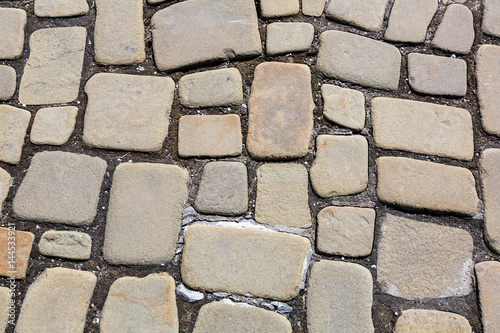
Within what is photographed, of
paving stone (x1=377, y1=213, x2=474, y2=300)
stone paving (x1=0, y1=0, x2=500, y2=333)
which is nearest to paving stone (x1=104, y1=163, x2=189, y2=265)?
stone paving (x1=0, y1=0, x2=500, y2=333)

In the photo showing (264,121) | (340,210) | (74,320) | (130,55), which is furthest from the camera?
(130,55)

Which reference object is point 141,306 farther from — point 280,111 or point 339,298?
point 280,111

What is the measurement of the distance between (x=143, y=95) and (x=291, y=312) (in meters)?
0.93

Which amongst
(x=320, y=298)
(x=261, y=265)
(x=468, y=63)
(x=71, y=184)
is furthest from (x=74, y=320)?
(x=468, y=63)

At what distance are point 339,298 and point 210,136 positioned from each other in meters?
0.70

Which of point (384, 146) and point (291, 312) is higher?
point (384, 146)

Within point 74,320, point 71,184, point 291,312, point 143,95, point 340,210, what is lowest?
point 74,320

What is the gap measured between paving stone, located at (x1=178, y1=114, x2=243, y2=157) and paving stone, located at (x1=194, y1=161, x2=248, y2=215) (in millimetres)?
52

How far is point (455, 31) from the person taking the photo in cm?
168

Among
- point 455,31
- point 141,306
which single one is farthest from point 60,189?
point 455,31

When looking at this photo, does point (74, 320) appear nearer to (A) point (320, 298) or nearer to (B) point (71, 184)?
(B) point (71, 184)

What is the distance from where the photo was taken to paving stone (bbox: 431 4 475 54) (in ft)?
5.44

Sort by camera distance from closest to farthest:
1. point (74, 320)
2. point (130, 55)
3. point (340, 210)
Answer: point (74, 320)
point (340, 210)
point (130, 55)

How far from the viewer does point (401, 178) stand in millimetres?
1439
